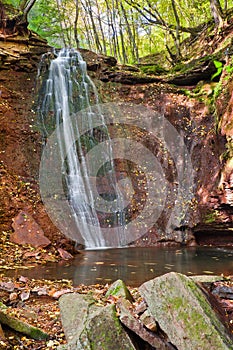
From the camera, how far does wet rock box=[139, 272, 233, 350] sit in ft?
6.80

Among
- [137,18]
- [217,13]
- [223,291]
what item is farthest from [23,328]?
[137,18]

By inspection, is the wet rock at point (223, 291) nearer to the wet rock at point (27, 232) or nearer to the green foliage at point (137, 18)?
the wet rock at point (27, 232)

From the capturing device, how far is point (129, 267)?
17.2 ft

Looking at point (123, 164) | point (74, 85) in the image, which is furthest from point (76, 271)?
point (74, 85)

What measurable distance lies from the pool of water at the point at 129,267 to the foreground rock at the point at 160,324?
1.75 metres

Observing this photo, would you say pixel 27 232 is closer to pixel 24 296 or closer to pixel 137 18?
pixel 24 296

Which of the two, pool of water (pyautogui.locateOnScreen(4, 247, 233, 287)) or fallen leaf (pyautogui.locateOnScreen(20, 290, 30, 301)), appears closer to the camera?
fallen leaf (pyautogui.locateOnScreen(20, 290, 30, 301))

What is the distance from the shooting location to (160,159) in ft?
32.1

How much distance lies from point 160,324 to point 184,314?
19 cm

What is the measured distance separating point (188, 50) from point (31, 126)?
8208 millimetres

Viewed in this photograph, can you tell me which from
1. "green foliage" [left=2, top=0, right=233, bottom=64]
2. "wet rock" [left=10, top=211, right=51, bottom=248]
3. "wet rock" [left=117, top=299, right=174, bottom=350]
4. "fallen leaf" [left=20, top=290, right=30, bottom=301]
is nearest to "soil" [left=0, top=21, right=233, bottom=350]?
"fallen leaf" [left=20, top=290, right=30, bottom=301]

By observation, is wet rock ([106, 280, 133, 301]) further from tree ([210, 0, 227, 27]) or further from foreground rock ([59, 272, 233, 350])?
tree ([210, 0, 227, 27])

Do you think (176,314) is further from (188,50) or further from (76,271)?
(188,50)

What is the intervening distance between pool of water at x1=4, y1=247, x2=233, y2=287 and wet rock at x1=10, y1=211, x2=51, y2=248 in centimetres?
72
